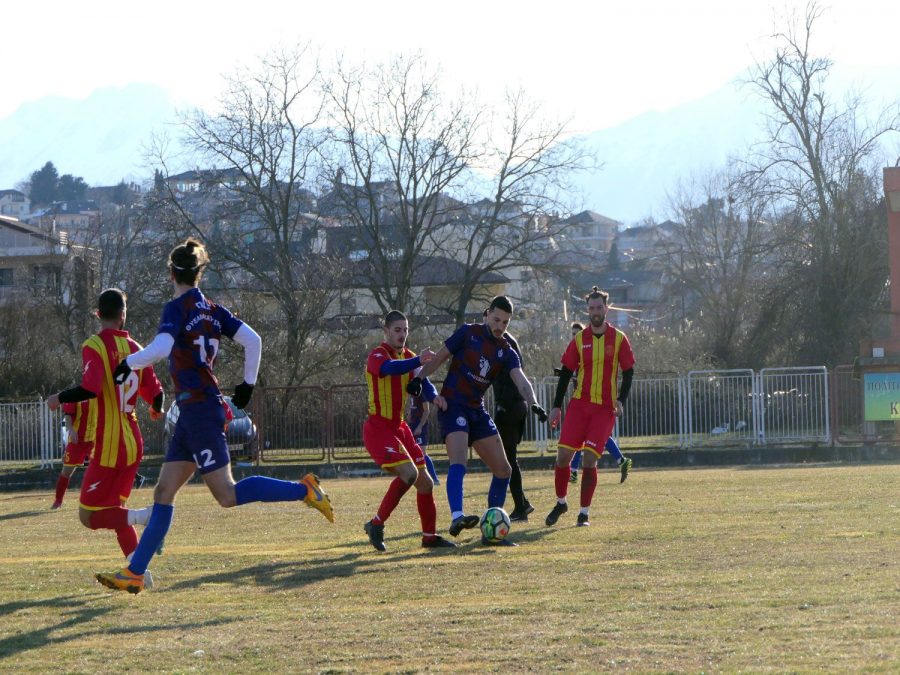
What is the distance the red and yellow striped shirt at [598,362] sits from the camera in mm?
11469

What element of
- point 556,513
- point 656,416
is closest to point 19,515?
point 556,513

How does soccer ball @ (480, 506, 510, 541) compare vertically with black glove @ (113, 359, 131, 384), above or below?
below

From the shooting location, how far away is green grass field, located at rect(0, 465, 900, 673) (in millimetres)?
5660

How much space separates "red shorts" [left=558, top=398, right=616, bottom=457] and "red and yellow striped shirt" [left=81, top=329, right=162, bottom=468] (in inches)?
173

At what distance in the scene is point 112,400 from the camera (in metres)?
8.33

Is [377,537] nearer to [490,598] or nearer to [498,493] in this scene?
[498,493]

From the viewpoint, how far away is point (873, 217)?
1594 inches

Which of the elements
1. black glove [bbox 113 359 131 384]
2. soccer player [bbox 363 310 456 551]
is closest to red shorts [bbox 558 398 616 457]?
soccer player [bbox 363 310 456 551]

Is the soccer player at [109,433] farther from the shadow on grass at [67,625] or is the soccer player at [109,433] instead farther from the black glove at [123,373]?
the black glove at [123,373]

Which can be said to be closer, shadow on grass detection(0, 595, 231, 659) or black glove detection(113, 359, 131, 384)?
shadow on grass detection(0, 595, 231, 659)

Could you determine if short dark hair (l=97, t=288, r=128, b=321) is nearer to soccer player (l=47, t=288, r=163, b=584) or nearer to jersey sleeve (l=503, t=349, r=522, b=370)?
soccer player (l=47, t=288, r=163, b=584)

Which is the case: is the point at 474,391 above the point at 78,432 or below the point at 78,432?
above

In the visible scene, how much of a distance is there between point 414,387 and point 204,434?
239 cm

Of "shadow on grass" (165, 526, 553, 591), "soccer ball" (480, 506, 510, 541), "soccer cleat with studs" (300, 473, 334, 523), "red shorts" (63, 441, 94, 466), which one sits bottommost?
"shadow on grass" (165, 526, 553, 591)
